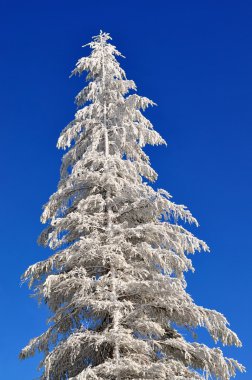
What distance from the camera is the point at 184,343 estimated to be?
13234 mm

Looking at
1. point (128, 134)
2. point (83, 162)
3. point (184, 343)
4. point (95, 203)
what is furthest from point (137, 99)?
point (184, 343)

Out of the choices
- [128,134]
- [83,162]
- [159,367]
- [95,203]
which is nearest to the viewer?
[159,367]

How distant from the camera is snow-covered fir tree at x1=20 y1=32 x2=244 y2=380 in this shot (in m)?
13.1

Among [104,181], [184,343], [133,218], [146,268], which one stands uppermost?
[104,181]

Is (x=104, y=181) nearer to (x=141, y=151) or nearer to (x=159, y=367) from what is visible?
(x=141, y=151)

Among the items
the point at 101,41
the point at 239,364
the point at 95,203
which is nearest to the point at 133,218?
the point at 95,203

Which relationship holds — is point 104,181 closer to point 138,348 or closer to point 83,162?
point 83,162

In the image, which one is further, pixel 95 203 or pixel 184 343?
pixel 95 203

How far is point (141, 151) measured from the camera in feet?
61.8

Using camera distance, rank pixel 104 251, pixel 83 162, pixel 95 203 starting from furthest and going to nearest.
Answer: pixel 83 162 → pixel 95 203 → pixel 104 251

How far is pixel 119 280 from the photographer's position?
Result: 1410 cm

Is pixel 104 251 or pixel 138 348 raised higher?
pixel 104 251

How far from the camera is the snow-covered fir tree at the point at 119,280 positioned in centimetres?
1307

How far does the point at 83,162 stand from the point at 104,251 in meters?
3.66
